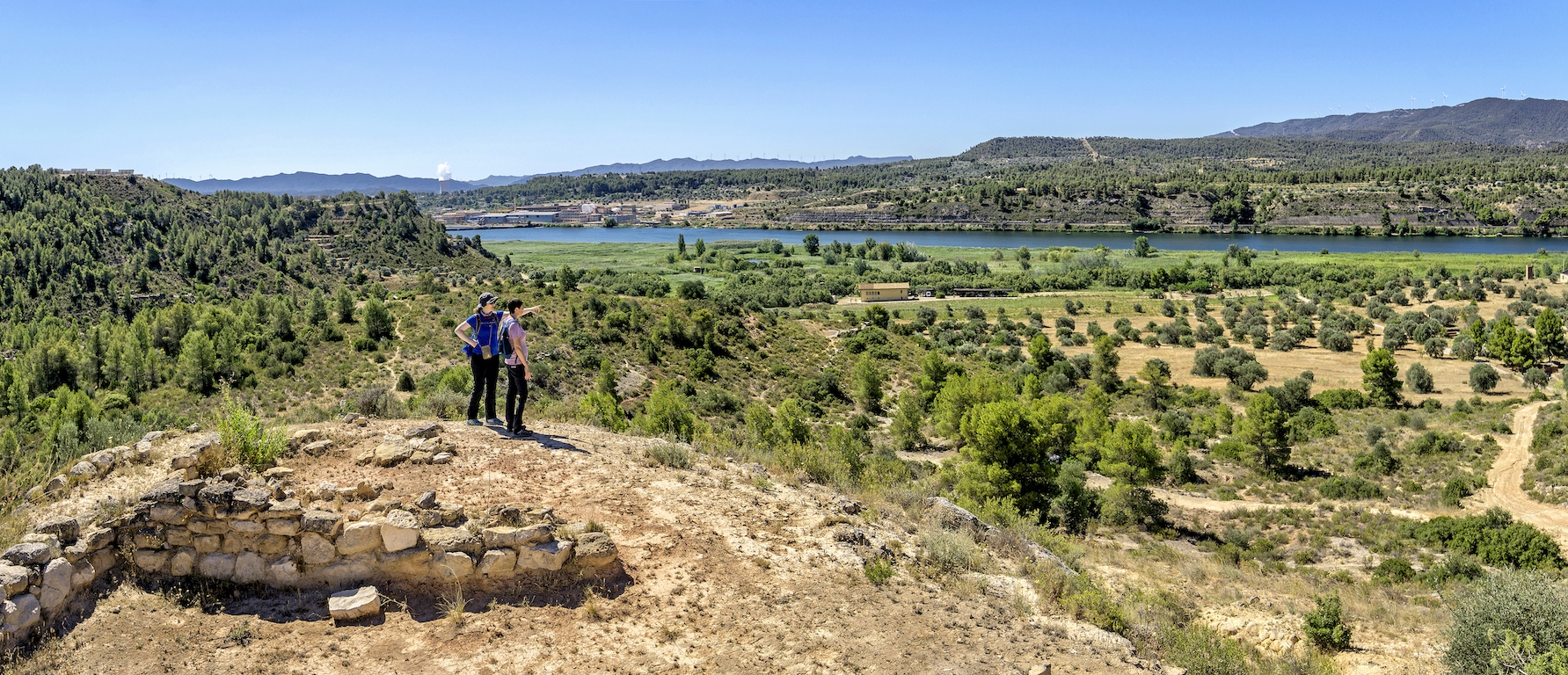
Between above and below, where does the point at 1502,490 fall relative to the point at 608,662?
below

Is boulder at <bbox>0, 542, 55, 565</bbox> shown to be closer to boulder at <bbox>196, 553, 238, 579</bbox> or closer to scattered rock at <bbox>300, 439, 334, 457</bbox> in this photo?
boulder at <bbox>196, 553, 238, 579</bbox>

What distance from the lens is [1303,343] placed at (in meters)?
57.9

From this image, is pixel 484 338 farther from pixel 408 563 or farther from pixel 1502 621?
pixel 1502 621

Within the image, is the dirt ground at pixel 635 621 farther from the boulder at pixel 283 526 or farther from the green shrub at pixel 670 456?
the green shrub at pixel 670 456

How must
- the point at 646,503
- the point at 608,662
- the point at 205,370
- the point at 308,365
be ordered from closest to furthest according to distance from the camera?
the point at 608,662, the point at 646,503, the point at 205,370, the point at 308,365

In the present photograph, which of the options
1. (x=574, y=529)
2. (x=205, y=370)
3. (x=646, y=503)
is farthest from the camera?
(x=205, y=370)

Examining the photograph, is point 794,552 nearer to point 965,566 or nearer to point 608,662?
point 965,566

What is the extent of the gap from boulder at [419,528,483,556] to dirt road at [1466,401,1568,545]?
24985mm

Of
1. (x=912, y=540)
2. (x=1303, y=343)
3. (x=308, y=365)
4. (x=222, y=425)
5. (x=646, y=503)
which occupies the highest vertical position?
(x=222, y=425)

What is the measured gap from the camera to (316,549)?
7508mm

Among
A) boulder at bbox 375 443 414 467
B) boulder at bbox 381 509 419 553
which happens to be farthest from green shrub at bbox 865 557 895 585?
boulder at bbox 375 443 414 467

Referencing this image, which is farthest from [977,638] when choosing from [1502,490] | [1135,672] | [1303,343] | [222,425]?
[1303,343]

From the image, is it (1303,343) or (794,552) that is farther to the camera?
(1303,343)

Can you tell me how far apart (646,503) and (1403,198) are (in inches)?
7020
